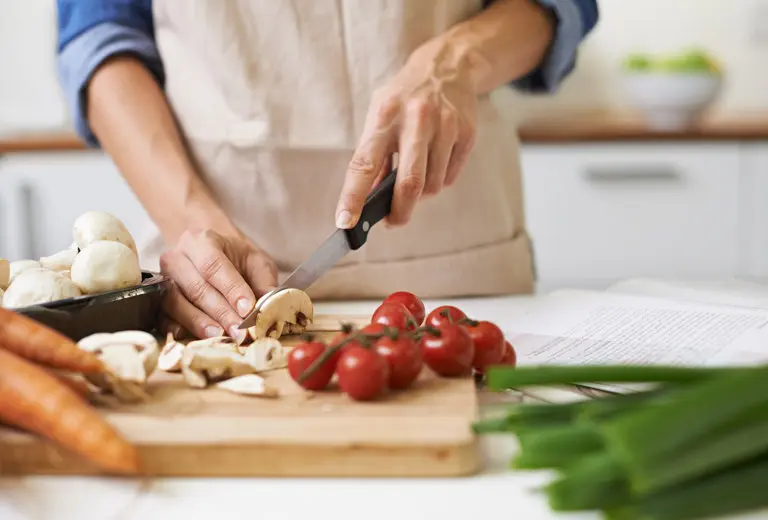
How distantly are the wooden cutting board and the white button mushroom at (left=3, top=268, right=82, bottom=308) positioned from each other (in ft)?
0.66

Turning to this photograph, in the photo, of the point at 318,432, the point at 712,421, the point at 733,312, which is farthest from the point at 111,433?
the point at 733,312

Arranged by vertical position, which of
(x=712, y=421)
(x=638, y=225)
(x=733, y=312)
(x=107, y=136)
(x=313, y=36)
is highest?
(x=313, y=36)

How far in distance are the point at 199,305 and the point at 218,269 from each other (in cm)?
5

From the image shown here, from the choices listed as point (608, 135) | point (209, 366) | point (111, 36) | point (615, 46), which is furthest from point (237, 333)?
point (615, 46)

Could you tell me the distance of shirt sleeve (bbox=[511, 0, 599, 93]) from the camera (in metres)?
1.33

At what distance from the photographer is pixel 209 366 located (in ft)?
2.59

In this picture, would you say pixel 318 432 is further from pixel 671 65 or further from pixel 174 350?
pixel 671 65

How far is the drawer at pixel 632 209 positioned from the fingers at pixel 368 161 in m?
1.54

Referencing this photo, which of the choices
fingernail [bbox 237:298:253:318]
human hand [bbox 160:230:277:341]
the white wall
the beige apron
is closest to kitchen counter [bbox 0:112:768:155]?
the white wall

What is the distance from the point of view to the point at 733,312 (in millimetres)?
1042

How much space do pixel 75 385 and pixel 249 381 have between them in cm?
14

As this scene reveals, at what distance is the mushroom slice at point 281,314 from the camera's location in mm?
943

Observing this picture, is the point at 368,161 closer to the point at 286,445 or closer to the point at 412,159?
Result: the point at 412,159

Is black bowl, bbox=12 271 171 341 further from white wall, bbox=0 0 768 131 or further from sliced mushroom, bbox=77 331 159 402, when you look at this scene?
white wall, bbox=0 0 768 131
